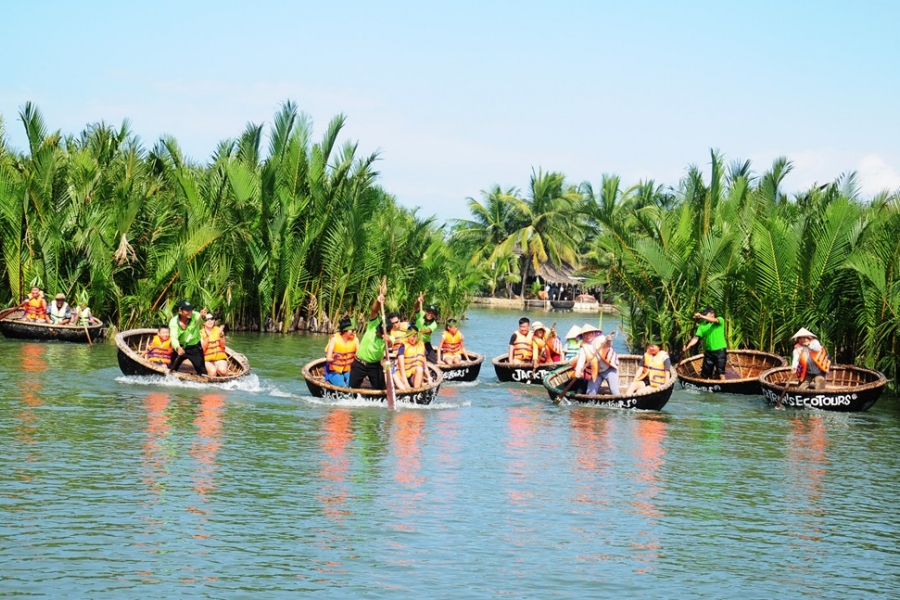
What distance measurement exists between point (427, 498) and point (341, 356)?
24.9ft

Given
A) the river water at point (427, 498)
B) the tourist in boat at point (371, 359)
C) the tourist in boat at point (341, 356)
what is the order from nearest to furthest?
the river water at point (427, 498), the tourist in boat at point (371, 359), the tourist in boat at point (341, 356)

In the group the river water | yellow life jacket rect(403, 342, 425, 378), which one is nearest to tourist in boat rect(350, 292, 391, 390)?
the river water

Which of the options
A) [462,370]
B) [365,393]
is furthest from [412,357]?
[462,370]

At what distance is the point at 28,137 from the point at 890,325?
22.9m

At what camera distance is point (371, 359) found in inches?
779

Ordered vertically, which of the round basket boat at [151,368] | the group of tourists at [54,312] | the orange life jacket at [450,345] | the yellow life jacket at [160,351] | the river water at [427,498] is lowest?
the river water at [427,498]

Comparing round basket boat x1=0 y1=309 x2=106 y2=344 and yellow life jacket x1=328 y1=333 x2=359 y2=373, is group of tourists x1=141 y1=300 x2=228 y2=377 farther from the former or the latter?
round basket boat x1=0 y1=309 x2=106 y2=344

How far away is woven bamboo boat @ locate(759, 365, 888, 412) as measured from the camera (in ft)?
71.0

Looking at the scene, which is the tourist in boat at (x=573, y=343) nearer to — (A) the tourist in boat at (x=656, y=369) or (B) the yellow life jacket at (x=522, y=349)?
(B) the yellow life jacket at (x=522, y=349)

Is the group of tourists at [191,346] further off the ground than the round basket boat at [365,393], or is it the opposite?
the group of tourists at [191,346]

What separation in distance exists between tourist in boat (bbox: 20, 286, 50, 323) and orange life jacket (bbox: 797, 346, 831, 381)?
59.1ft

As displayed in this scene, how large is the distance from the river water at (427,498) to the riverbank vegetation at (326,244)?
521cm

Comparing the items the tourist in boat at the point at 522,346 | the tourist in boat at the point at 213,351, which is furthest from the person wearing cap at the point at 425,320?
the tourist in boat at the point at 213,351

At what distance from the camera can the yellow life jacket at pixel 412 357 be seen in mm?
20859
